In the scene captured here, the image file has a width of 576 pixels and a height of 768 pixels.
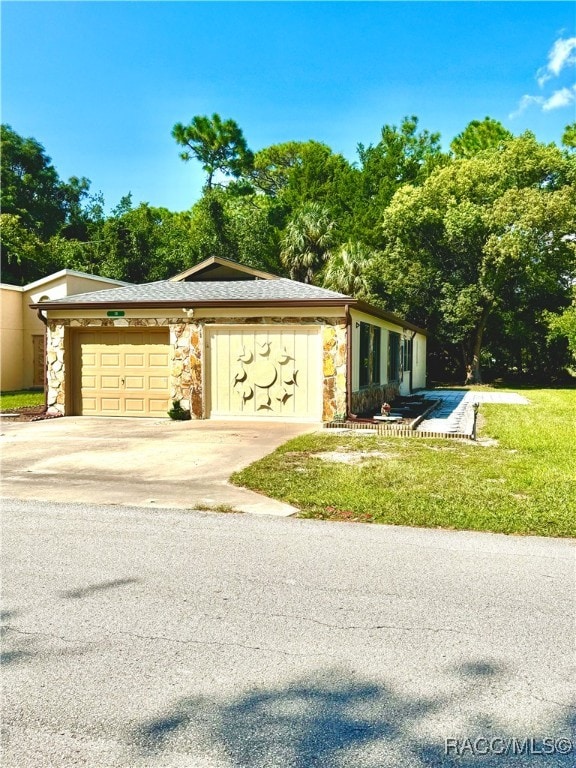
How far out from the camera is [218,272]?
1844cm

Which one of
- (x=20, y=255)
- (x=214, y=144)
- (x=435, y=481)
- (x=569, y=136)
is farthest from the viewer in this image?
(x=214, y=144)

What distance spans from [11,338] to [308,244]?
729 inches

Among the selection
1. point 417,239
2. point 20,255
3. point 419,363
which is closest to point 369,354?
point 419,363

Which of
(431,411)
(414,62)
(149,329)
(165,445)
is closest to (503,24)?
(414,62)

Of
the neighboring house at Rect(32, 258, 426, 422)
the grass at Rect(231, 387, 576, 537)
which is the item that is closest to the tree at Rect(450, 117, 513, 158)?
the neighboring house at Rect(32, 258, 426, 422)

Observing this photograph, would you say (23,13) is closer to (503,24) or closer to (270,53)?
(270,53)

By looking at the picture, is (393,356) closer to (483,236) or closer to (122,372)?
(122,372)

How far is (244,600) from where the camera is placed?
388 cm

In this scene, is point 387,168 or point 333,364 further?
point 387,168

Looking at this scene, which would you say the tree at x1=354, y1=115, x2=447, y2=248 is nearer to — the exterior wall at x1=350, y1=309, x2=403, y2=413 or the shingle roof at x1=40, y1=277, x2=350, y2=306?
the exterior wall at x1=350, y1=309, x2=403, y2=413

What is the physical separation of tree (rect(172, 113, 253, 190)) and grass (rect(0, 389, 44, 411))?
3228 centimetres

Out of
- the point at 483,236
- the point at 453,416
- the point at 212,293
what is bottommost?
the point at 453,416

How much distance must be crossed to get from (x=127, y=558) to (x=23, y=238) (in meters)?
33.8

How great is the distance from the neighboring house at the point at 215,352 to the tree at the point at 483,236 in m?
14.6
